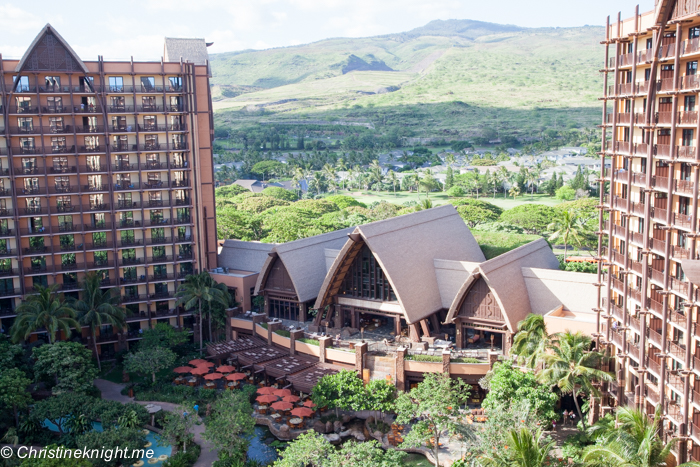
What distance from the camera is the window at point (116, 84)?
62031mm

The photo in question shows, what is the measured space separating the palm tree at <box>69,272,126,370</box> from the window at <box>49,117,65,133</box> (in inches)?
507

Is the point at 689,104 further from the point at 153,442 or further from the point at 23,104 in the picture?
the point at 23,104

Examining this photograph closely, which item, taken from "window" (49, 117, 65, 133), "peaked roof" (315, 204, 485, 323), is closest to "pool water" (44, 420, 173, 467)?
"peaked roof" (315, 204, 485, 323)

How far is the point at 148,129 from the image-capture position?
6353cm

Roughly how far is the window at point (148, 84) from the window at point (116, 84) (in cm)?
180

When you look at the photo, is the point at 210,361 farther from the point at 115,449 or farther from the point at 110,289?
the point at 115,449

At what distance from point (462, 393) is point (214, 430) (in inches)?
711

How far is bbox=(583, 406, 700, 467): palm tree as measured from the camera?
3278 cm

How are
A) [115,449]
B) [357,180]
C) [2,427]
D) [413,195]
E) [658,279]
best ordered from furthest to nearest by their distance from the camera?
[357,180] < [413,195] < [2,427] < [115,449] < [658,279]

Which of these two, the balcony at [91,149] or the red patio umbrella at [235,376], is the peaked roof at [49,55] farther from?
the red patio umbrella at [235,376]

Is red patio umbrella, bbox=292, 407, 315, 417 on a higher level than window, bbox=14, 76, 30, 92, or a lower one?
lower

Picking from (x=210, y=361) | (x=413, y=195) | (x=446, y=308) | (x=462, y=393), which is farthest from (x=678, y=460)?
(x=413, y=195)

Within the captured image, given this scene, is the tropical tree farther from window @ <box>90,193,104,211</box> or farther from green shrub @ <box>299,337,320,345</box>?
window @ <box>90,193,104,211</box>

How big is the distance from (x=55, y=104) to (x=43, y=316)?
18623 millimetres
